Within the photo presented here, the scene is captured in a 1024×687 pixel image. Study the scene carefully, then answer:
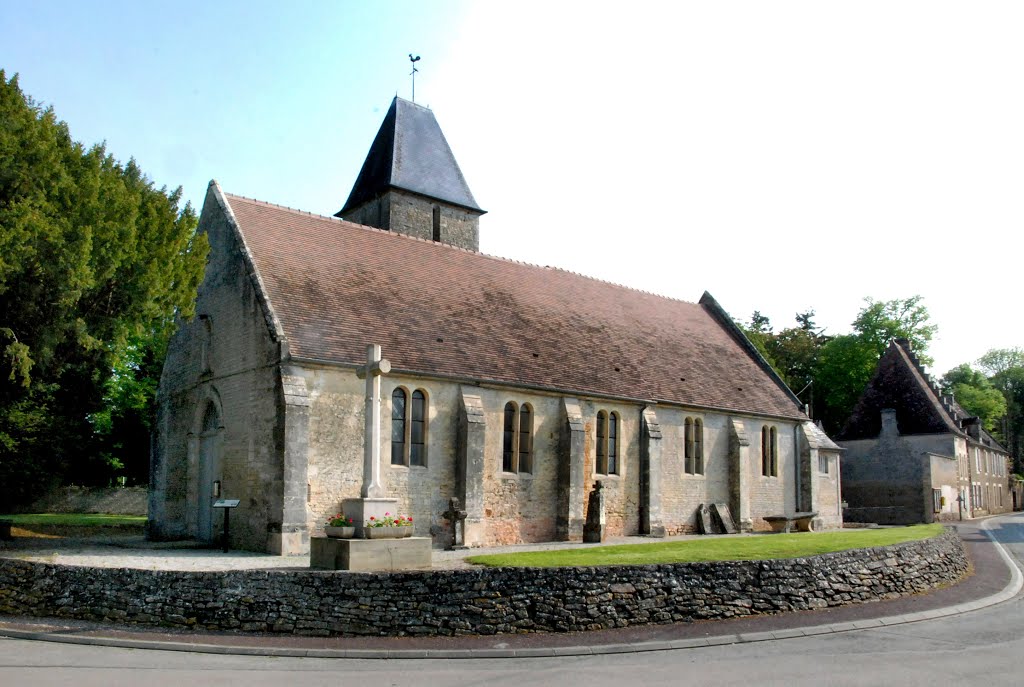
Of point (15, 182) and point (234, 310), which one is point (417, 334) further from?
point (15, 182)

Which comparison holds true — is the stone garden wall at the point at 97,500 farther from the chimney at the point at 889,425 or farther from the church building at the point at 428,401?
the chimney at the point at 889,425

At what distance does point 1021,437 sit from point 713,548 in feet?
300

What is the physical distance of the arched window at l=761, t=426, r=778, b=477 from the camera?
34500mm

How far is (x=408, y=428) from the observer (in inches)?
924

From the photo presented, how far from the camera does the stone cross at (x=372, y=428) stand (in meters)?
16.4

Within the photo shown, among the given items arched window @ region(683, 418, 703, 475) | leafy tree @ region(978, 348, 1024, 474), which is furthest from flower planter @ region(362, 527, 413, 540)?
leafy tree @ region(978, 348, 1024, 474)

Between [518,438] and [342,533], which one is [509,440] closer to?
[518,438]

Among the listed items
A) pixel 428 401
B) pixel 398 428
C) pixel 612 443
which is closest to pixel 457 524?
pixel 398 428

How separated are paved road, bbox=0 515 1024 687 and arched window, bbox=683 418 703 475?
1734 centimetres

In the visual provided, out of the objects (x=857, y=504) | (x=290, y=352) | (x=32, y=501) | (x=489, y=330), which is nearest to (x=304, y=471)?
(x=290, y=352)

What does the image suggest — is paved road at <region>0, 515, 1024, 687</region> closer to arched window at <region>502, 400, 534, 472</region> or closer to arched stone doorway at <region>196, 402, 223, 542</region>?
arched stone doorway at <region>196, 402, 223, 542</region>

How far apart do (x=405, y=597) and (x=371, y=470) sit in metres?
3.28

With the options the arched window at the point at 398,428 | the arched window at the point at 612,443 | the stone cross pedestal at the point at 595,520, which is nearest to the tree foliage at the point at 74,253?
the arched window at the point at 398,428

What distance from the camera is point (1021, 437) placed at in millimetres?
95000
